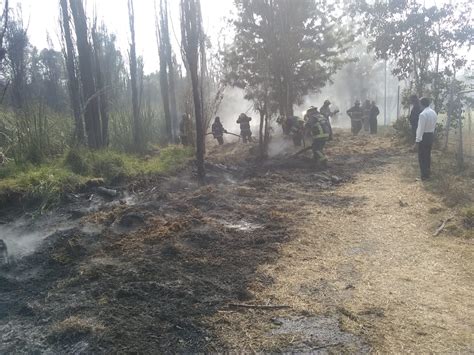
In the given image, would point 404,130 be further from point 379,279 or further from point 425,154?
point 379,279

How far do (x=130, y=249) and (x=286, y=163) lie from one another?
685 cm

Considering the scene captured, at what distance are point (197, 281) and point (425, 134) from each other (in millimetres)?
6328

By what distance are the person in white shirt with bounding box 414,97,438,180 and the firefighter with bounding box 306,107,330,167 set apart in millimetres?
2598

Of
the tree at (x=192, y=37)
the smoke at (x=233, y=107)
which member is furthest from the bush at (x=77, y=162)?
the smoke at (x=233, y=107)

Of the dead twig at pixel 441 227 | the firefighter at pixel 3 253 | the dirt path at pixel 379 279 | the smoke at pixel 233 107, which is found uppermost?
the smoke at pixel 233 107

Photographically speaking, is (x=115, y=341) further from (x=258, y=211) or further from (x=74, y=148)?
(x=74, y=148)

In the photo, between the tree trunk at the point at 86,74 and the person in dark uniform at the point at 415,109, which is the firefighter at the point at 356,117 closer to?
the person in dark uniform at the point at 415,109

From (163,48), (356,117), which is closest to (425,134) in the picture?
(356,117)

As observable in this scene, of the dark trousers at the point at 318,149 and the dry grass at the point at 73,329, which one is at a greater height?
the dark trousers at the point at 318,149

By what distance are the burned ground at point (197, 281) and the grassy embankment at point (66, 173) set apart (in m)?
0.94

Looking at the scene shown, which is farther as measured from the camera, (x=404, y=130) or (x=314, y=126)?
(x=404, y=130)

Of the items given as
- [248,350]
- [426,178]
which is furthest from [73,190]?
[426,178]

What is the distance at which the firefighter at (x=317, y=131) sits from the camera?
10.6m

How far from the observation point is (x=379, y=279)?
4.20 meters
